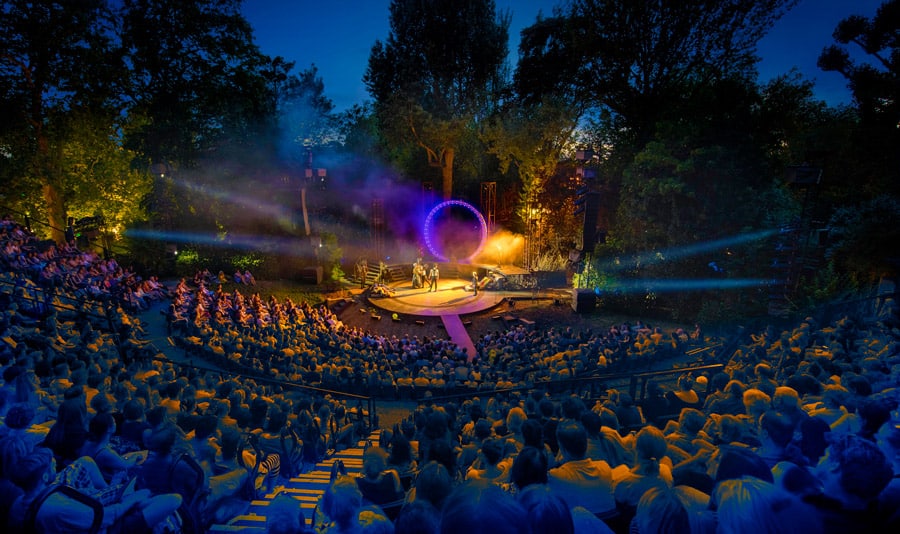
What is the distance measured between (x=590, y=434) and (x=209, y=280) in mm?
18305

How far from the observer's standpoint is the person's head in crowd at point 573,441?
2668 millimetres

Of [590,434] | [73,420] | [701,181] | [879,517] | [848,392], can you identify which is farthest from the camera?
[701,181]

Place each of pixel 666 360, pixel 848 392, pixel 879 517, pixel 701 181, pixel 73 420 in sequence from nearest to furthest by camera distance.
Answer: pixel 879 517 < pixel 73 420 < pixel 848 392 < pixel 666 360 < pixel 701 181

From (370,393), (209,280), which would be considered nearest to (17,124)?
(209,280)

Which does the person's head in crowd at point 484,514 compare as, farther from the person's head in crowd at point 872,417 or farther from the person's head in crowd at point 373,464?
the person's head in crowd at point 872,417

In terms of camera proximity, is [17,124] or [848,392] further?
[17,124]

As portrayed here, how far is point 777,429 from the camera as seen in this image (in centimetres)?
270

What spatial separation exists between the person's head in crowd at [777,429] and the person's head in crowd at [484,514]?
2094mm

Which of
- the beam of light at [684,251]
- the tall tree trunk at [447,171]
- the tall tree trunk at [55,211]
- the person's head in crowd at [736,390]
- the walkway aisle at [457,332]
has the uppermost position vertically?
the tall tree trunk at [447,171]

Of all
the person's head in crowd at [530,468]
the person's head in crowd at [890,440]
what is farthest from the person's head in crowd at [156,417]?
the person's head in crowd at [890,440]

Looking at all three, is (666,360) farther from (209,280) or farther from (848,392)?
(209,280)

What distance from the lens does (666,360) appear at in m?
9.38

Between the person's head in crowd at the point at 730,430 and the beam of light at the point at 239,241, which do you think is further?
the beam of light at the point at 239,241

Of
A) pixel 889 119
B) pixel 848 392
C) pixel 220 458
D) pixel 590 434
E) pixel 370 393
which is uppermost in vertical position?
pixel 889 119
